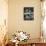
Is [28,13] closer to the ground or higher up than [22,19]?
higher up

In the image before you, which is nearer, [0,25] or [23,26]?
[0,25]

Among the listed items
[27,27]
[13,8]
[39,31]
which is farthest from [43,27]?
[13,8]

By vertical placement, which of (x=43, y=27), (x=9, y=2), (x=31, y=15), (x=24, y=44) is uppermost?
(x=9, y=2)

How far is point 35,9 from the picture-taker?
14.7 ft

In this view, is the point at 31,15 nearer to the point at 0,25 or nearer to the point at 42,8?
the point at 42,8

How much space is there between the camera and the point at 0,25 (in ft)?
12.2

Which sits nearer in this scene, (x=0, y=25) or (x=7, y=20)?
(x=0, y=25)

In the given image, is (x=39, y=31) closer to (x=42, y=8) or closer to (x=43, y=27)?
(x=43, y=27)

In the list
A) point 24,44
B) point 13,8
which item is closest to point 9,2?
point 13,8

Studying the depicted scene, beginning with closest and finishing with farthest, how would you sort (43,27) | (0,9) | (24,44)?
(24,44) < (0,9) < (43,27)

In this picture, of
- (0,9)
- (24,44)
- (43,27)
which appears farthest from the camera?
(43,27)

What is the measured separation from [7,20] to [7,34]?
421 mm

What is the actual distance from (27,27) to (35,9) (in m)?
0.60

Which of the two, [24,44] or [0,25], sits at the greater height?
[0,25]
